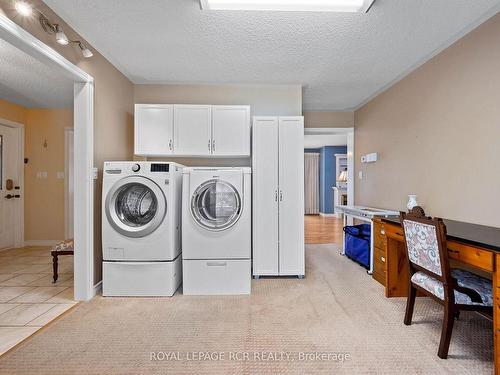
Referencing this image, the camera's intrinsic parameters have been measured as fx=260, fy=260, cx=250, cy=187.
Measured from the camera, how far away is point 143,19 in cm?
211

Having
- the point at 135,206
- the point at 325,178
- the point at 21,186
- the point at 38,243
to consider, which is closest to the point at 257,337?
the point at 135,206

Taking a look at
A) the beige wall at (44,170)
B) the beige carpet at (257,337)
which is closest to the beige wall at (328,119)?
the beige carpet at (257,337)

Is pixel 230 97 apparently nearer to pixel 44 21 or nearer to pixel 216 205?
pixel 216 205

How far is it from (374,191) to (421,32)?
2290mm

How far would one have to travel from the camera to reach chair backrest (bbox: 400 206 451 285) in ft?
5.14

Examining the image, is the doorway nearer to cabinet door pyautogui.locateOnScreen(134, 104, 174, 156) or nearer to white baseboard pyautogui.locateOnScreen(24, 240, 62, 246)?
cabinet door pyautogui.locateOnScreen(134, 104, 174, 156)

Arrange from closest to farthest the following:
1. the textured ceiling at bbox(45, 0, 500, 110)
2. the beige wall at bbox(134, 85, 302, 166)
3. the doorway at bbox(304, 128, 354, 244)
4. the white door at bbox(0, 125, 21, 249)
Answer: the textured ceiling at bbox(45, 0, 500, 110) → the beige wall at bbox(134, 85, 302, 166) → the white door at bbox(0, 125, 21, 249) → the doorway at bbox(304, 128, 354, 244)

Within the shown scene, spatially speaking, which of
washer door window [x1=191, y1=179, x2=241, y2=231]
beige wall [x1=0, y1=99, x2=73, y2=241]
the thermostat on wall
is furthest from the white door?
the thermostat on wall

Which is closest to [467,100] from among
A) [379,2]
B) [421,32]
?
[421,32]

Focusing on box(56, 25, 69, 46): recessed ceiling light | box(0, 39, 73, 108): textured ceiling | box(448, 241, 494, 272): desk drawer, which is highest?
box(0, 39, 73, 108): textured ceiling

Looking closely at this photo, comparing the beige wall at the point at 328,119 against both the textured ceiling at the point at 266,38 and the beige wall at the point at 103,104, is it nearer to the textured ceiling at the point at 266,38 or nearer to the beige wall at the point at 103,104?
the textured ceiling at the point at 266,38

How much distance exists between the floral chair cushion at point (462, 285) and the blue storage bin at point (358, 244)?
145 cm

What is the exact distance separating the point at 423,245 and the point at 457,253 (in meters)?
0.19

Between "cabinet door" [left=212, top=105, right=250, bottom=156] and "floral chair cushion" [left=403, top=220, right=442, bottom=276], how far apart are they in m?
1.88
